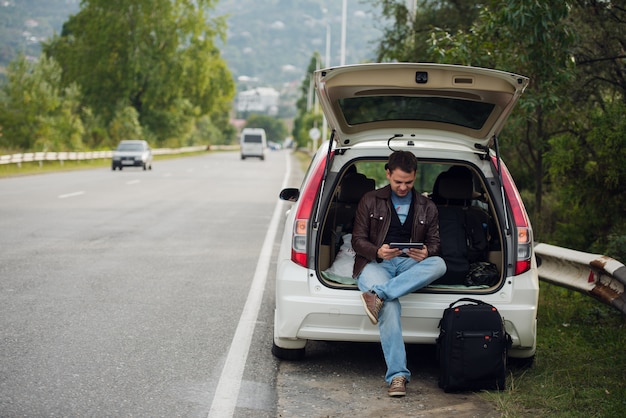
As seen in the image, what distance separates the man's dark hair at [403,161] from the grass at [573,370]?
5.10ft

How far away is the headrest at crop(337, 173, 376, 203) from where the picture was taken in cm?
737

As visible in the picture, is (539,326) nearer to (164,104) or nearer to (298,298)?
(298,298)

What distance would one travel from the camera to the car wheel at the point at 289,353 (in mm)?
6492

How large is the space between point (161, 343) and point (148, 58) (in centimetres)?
6475

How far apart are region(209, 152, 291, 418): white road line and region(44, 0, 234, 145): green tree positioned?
61041 mm

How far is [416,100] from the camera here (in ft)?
20.8

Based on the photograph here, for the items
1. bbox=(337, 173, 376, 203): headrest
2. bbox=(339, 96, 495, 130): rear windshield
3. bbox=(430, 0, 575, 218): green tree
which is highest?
bbox=(430, 0, 575, 218): green tree

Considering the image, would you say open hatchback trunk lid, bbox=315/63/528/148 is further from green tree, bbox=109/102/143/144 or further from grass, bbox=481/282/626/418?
green tree, bbox=109/102/143/144

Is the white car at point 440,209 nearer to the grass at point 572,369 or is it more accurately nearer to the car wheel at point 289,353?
the car wheel at point 289,353

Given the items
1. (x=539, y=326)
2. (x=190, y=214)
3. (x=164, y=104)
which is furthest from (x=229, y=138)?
(x=539, y=326)

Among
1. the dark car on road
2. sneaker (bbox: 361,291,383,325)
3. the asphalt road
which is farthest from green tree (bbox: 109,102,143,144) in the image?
sneaker (bbox: 361,291,383,325)

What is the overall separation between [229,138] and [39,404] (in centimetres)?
15269

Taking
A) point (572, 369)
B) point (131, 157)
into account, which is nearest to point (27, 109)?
point (131, 157)

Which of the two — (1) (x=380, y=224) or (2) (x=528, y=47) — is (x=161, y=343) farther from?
(2) (x=528, y=47)
